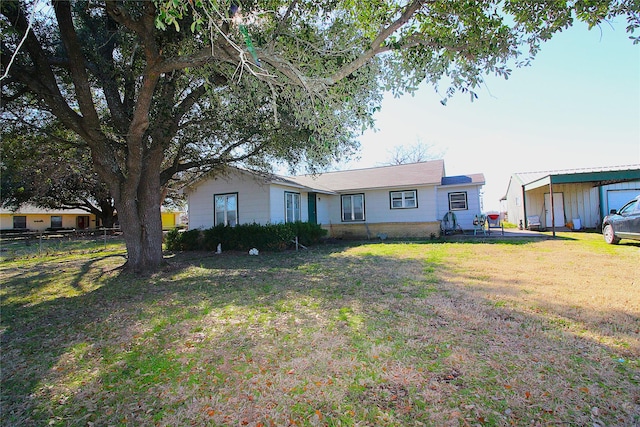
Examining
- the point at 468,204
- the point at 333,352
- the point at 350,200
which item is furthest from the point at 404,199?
the point at 333,352

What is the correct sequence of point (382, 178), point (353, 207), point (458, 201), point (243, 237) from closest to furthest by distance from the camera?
point (243, 237) → point (458, 201) → point (353, 207) → point (382, 178)

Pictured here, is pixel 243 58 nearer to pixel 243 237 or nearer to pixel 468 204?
pixel 243 237

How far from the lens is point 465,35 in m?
5.48

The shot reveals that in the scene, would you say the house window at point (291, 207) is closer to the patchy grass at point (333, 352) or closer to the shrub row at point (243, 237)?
the shrub row at point (243, 237)

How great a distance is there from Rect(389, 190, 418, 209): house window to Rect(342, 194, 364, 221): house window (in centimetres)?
180

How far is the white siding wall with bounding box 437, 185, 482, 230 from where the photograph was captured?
679 inches

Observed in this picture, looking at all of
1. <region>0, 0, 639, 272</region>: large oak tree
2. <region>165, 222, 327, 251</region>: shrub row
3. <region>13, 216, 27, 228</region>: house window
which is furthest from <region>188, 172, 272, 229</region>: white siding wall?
<region>13, 216, 27, 228</region>: house window

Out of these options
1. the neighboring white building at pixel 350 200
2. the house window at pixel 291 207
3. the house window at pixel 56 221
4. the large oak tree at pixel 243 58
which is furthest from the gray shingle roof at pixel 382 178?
the house window at pixel 56 221

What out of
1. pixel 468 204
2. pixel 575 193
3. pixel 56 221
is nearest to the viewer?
pixel 468 204

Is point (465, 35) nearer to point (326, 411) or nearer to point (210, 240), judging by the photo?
point (326, 411)

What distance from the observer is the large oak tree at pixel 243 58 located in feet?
17.2

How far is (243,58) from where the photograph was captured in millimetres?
4809

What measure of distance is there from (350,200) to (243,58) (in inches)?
570

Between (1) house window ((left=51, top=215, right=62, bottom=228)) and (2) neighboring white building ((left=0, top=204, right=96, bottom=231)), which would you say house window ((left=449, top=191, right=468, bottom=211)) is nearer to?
(2) neighboring white building ((left=0, top=204, right=96, bottom=231))
